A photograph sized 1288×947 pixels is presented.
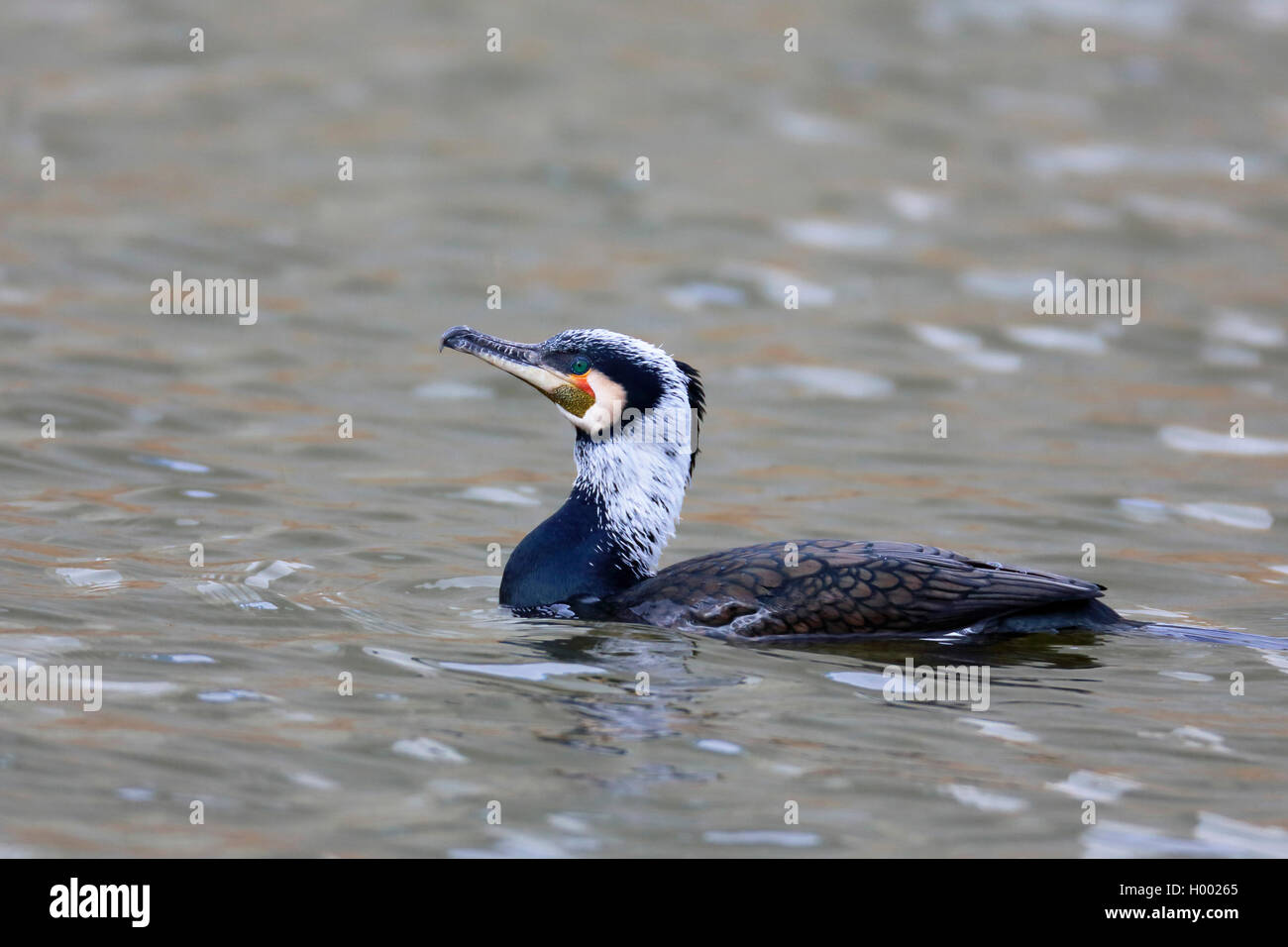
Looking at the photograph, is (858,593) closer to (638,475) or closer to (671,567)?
(671,567)

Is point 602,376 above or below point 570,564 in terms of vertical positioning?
above

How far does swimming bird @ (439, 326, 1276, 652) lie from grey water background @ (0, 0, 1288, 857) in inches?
6.7

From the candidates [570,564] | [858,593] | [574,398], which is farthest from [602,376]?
[858,593]

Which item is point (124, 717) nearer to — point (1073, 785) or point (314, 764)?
point (314, 764)

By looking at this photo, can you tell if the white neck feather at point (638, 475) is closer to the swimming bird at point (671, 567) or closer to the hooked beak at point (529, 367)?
the swimming bird at point (671, 567)

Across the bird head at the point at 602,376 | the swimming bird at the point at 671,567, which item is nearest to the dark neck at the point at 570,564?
the swimming bird at the point at 671,567

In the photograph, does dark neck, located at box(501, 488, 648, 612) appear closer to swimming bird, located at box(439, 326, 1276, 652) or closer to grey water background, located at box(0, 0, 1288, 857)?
swimming bird, located at box(439, 326, 1276, 652)

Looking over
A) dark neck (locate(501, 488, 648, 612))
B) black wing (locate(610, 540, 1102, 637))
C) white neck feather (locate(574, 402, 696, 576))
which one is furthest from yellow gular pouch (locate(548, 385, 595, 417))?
black wing (locate(610, 540, 1102, 637))

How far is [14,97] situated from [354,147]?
3.43 m

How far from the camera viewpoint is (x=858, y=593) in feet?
23.8

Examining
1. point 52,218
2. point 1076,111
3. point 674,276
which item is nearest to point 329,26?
point 52,218

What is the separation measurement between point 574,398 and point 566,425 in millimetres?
4393

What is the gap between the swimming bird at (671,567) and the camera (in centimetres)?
728

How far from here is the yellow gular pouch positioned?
7836 millimetres
